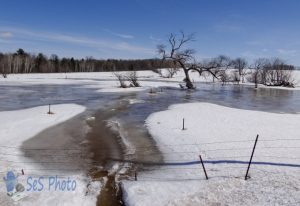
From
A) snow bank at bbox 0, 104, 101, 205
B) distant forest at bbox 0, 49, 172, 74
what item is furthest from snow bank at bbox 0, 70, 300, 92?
snow bank at bbox 0, 104, 101, 205

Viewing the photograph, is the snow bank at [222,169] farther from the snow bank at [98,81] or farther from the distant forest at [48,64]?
the distant forest at [48,64]

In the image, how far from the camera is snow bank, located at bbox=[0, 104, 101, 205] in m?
7.50

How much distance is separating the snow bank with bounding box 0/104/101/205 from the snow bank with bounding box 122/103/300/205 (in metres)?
1.18

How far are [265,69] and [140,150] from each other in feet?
214

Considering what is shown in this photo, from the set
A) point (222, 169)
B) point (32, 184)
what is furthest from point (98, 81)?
point (32, 184)

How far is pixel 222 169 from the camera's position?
9672 mm

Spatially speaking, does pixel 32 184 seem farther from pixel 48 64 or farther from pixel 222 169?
pixel 48 64

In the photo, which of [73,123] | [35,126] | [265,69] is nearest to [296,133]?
[73,123]

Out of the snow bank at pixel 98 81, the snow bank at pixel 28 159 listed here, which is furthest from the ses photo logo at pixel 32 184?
the snow bank at pixel 98 81

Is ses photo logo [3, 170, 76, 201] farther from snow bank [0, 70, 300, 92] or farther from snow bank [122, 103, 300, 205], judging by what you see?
snow bank [0, 70, 300, 92]

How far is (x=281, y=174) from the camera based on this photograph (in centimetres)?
898

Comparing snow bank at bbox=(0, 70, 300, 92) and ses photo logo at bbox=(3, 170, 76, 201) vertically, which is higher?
snow bank at bbox=(0, 70, 300, 92)

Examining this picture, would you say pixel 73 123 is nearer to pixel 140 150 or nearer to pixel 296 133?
pixel 140 150

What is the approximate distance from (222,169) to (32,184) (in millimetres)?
5426
